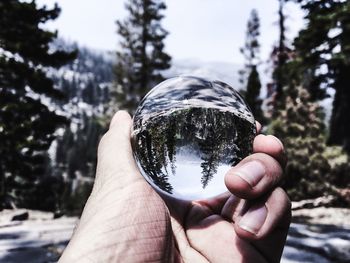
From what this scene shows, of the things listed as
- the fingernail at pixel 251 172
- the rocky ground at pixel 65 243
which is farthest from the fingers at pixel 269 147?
the rocky ground at pixel 65 243

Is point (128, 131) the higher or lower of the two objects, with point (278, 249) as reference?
higher

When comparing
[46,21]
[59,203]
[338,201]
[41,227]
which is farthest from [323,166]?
[59,203]

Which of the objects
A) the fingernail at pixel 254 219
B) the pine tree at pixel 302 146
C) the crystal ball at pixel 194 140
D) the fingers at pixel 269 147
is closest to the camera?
the fingernail at pixel 254 219

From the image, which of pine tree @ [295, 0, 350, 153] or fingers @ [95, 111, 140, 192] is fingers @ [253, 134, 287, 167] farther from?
pine tree @ [295, 0, 350, 153]

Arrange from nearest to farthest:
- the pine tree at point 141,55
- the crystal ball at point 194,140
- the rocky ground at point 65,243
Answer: the crystal ball at point 194,140
the rocky ground at point 65,243
the pine tree at point 141,55

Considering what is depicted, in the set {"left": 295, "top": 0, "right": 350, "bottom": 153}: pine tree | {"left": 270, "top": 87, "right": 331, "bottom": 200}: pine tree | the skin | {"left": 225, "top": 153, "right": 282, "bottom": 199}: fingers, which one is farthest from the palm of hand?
{"left": 270, "top": 87, "right": 331, "bottom": 200}: pine tree

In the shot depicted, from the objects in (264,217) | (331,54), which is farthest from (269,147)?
(331,54)

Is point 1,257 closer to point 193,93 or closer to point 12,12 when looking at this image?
point 193,93

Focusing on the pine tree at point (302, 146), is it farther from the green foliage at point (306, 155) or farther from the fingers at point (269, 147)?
the fingers at point (269, 147)
